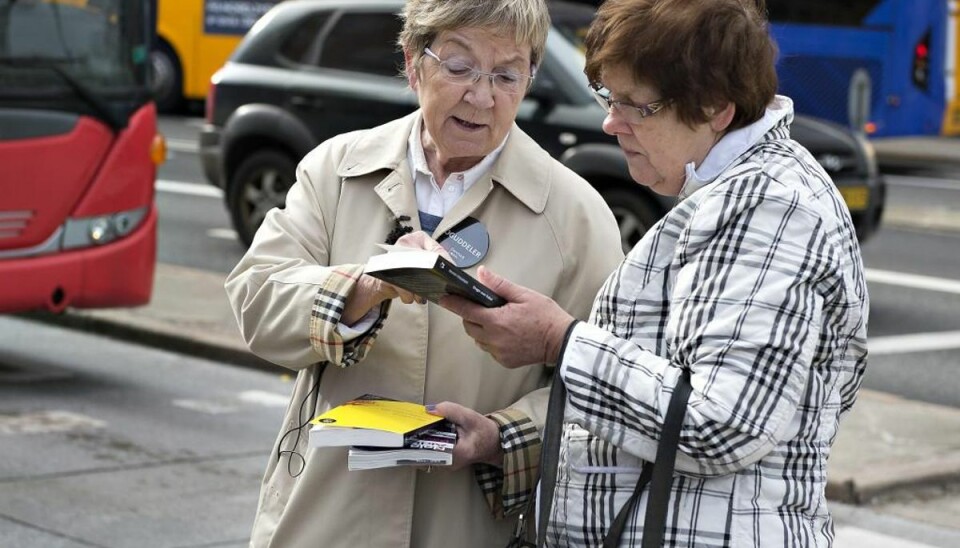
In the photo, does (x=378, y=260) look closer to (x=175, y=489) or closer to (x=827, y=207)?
Result: (x=827, y=207)

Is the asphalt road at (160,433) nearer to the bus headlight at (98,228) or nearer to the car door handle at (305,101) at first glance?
the bus headlight at (98,228)

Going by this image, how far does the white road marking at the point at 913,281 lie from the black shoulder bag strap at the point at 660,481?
10.2 metres

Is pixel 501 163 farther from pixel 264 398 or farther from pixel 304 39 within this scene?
pixel 304 39

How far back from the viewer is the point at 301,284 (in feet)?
9.21

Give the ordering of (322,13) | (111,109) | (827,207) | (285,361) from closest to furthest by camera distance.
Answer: (827,207)
(285,361)
(111,109)
(322,13)

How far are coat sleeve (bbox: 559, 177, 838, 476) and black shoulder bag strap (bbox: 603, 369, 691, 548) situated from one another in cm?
1

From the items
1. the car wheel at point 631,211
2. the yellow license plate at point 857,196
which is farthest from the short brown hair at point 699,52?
the yellow license plate at point 857,196

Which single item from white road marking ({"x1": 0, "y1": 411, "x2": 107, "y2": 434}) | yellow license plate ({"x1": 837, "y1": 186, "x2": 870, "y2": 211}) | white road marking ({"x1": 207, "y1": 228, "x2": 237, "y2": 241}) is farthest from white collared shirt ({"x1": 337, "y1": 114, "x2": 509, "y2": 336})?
white road marking ({"x1": 207, "y1": 228, "x2": 237, "y2": 241})

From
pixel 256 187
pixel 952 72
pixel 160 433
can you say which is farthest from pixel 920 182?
pixel 160 433

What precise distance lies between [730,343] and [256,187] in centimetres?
1040

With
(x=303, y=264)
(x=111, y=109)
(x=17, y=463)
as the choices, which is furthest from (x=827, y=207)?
(x=111, y=109)

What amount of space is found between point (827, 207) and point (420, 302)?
0.69m

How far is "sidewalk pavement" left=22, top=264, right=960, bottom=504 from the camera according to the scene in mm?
6551

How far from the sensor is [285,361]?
9.42ft
